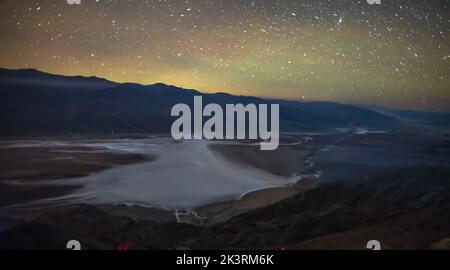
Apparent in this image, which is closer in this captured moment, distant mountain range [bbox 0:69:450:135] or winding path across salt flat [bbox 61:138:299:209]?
winding path across salt flat [bbox 61:138:299:209]

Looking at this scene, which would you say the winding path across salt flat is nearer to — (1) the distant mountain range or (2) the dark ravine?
(2) the dark ravine

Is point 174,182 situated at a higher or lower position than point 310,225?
higher

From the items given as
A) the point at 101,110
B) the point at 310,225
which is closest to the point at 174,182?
the point at 310,225

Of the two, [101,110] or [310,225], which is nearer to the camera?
[310,225]

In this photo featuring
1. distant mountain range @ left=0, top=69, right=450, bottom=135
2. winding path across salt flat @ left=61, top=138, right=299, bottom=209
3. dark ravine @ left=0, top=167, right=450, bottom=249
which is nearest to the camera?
dark ravine @ left=0, top=167, right=450, bottom=249

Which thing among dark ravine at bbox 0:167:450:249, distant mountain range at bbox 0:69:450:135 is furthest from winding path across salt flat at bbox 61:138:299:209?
distant mountain range at bbox 0:69:450:135

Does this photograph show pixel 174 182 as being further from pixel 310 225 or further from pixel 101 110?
pixel 101 110

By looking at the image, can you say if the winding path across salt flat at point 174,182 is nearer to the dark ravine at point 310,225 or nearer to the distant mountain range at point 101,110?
the dark ravine at point 310,225
